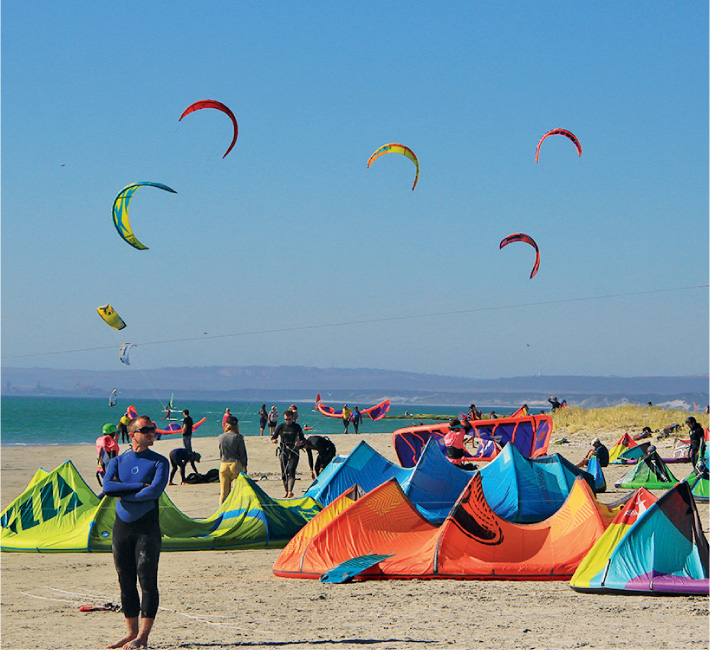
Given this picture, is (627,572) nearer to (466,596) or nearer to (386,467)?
(466,596)

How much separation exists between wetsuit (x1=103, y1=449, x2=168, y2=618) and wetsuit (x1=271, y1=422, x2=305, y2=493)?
24.2 feet

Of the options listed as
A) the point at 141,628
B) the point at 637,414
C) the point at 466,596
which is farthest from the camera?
the point at 637,414

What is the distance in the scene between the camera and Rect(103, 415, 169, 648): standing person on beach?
516 cm

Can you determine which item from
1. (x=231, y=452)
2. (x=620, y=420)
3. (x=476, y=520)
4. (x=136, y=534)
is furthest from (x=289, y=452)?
(x=620, y=420)

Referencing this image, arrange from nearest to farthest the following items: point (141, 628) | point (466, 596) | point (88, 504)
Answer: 1. point (141, 628)
2. point (466, 596)
3. point (88, 504)

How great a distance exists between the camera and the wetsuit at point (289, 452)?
41.5ft

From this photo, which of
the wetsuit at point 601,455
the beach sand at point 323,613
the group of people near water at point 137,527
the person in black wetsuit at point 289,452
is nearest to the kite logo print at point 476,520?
the beach sand at point 323,613

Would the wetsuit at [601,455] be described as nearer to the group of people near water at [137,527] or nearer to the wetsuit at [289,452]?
the wetsuit at [289,452]

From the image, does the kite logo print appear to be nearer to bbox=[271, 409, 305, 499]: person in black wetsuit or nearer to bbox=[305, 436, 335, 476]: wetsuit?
bbox=[271, 409, 305, 499]: person in black wetsuit

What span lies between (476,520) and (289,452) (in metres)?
5.44

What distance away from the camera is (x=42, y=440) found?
46.4 m

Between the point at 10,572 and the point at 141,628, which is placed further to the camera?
the point at 10,572

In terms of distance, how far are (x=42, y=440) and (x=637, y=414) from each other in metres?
31.2

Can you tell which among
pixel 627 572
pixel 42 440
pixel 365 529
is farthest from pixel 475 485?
pixel 42 440
